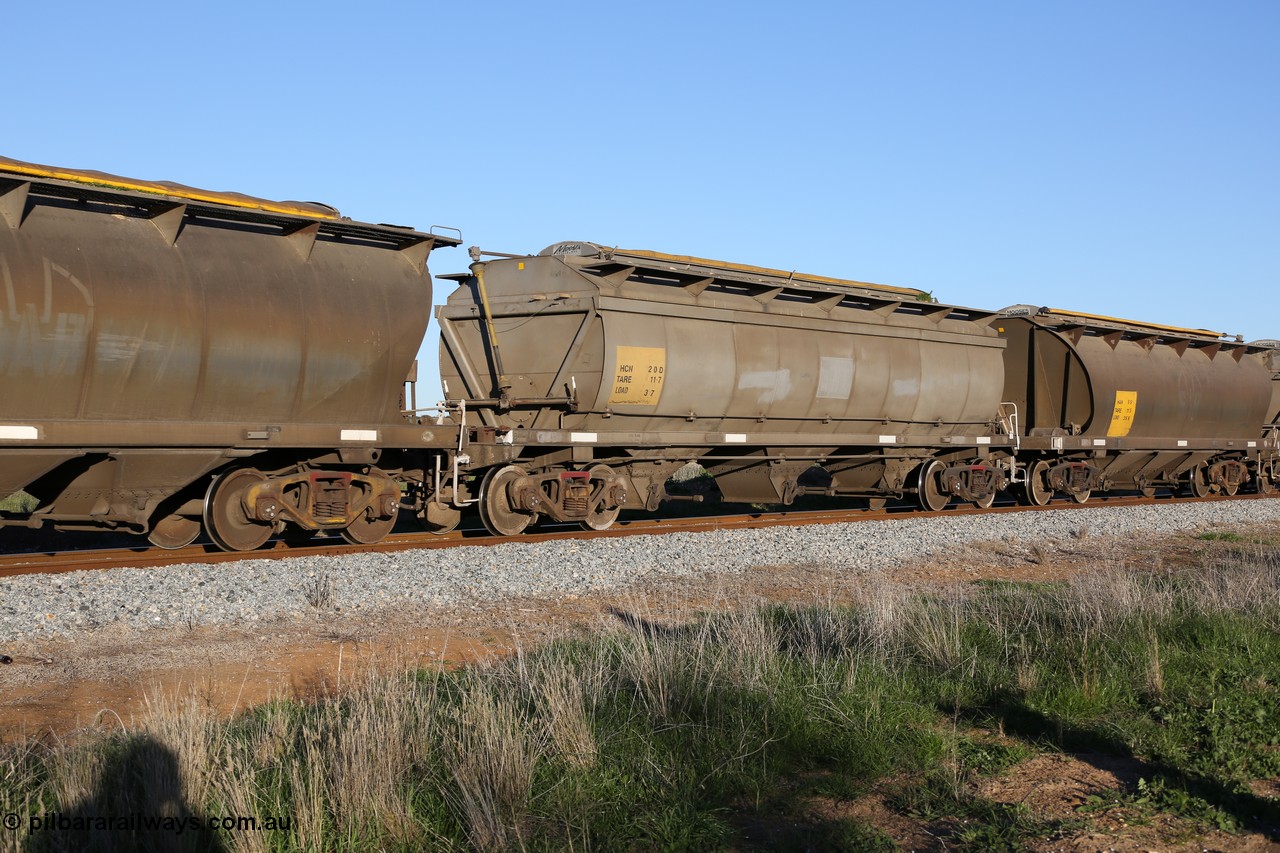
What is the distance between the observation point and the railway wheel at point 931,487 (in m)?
20.9

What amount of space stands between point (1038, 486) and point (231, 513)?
1713cm

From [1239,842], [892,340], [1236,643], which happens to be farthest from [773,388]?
[1239,842]

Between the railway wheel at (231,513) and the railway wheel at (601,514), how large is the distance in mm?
4939

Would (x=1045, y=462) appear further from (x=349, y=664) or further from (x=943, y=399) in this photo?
(x=349, y=664)

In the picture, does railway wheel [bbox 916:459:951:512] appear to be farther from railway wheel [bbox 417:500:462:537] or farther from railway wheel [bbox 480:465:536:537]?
railway wheel [bbox 417:500:462:537]

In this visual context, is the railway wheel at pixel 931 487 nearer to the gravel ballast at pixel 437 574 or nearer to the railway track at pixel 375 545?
the railway track at pixel 375 545

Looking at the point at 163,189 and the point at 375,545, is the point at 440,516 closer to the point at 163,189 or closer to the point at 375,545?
the point at 375,545

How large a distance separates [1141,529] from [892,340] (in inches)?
202

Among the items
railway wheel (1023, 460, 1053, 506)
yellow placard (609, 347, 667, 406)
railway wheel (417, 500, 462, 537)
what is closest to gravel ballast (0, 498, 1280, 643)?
railway wheel (417, 500, 462, 537)

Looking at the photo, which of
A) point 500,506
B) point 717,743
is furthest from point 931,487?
point 717,743

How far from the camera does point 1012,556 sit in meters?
14.8

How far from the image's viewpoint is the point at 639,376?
15484 mm

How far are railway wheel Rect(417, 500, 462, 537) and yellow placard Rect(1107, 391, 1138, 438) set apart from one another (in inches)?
594

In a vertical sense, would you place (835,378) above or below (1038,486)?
above
